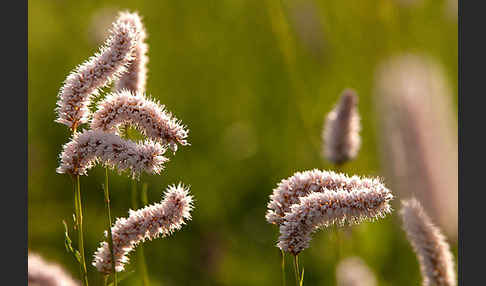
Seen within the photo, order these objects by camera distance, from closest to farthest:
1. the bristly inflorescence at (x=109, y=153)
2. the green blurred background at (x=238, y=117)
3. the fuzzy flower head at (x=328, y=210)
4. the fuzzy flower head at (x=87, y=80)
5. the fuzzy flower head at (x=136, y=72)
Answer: the fuzzy flower head at (x=328, y=210)
the bristly inflorescence at (x=109, y=153)
the fuzzy flower head at (x=87, y=80)
the fuzzy flower head at (x=136, y=72)
the green blurred background at (x=238, y=117)

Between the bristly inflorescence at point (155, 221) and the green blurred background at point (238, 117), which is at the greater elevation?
the green blurred background at point (238, 117)

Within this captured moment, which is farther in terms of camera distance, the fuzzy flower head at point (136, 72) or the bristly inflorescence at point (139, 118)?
the fuzzy flower head at point (136, 72)

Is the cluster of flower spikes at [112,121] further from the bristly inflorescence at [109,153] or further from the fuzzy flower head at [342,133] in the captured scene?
the fuzzy flower head at [342,133]

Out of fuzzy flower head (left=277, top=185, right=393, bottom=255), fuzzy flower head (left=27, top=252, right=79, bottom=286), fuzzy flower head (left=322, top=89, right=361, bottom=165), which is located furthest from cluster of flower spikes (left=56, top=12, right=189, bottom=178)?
fuzzy flower head (left=322, top=89, right=361, bottom=165)

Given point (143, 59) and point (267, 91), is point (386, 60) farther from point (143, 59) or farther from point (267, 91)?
point (143, 59)

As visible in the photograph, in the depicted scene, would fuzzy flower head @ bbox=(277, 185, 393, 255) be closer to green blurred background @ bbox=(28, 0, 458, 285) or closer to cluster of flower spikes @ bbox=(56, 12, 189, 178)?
cluster of flower spikes @ bbox=(56, 12, 189, 178)

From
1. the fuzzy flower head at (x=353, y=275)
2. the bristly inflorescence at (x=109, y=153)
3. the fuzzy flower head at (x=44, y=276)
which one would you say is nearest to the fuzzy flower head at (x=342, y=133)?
the fuzzy flower head at (x=353, y=275)

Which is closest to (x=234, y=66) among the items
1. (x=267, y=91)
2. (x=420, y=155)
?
(x=267, y=91)
